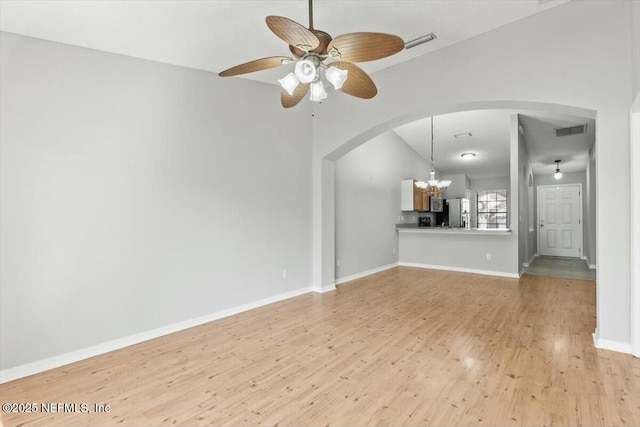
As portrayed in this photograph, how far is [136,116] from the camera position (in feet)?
10.2

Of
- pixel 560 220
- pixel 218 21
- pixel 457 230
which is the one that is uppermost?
pixel 218 21

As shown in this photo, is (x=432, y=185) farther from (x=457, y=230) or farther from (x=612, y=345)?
(x=612, y=345)

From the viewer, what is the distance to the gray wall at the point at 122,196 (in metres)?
2.50

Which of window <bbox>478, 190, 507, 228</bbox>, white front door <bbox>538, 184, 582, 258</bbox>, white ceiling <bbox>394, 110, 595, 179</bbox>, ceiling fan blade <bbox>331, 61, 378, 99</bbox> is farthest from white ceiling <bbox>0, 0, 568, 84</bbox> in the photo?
white front door <bbox>538, 184, 582, 258</bbox>

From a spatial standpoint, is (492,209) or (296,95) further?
(492,209)

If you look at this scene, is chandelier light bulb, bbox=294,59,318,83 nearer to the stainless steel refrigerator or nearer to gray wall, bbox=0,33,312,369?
gray wall, bbox=0,33,312,369

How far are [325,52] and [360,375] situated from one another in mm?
2503

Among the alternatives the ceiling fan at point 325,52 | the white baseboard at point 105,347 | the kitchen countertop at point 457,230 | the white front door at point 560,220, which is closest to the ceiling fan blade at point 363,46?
the ceiling fan at point 325,52

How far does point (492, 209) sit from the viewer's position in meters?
9.98

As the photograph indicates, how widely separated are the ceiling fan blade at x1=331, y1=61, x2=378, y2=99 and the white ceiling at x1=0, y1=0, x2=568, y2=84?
2.59 ft

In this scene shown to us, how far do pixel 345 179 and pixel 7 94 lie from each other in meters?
4.50

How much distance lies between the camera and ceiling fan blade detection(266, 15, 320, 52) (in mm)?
1788

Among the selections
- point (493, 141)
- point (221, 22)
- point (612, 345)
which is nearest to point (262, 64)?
point (221, 22)

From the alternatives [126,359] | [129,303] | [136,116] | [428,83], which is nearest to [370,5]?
[428,83]
